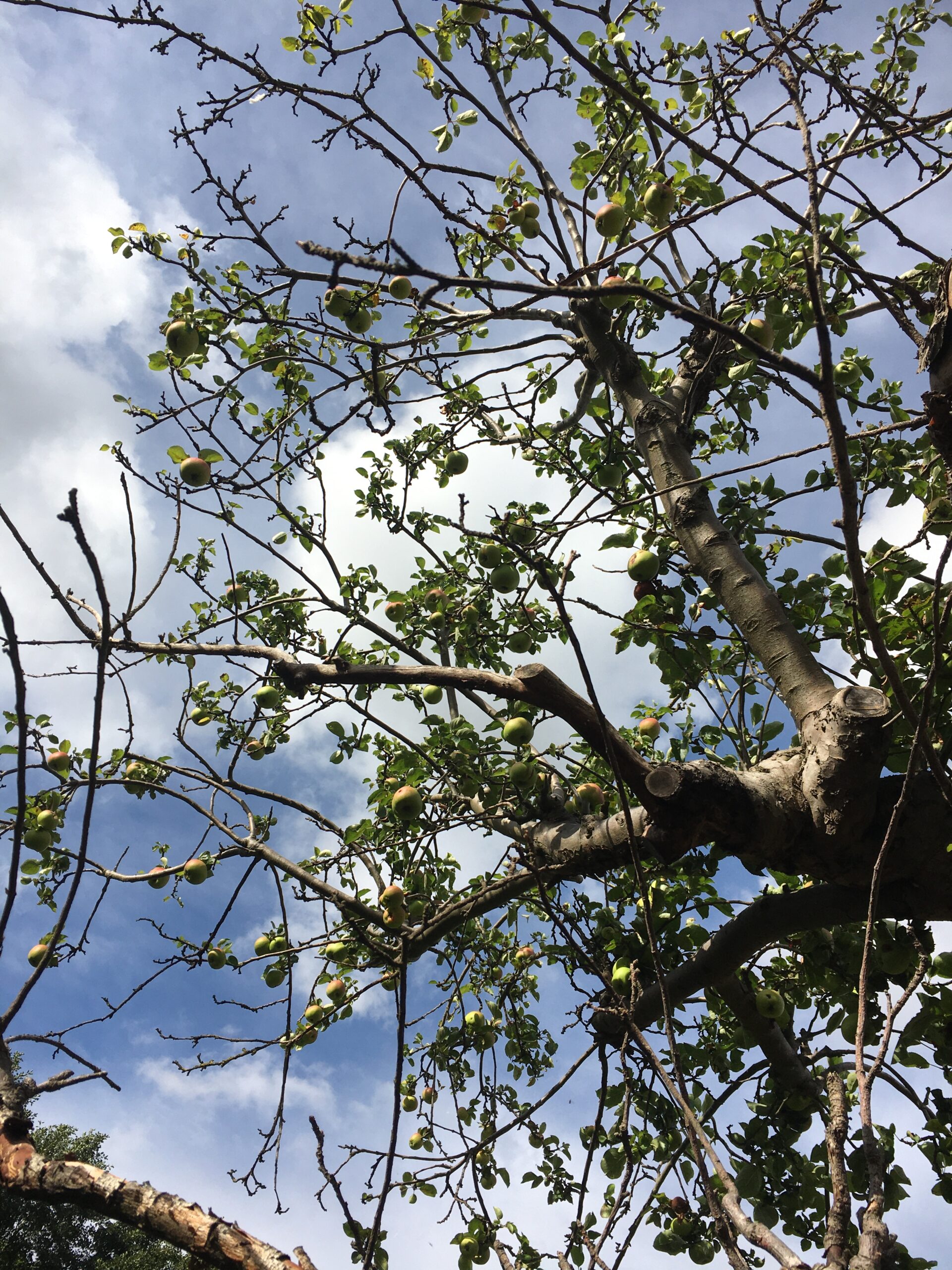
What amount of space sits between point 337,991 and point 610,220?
364 centimetres

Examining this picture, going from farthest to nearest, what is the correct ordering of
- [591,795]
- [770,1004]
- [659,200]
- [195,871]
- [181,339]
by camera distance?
[195,871], [591,795], [770,1004], [181,339], [659,200]

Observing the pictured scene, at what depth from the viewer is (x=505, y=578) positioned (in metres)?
3.67

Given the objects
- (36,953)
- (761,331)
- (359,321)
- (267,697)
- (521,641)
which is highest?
(761,331)

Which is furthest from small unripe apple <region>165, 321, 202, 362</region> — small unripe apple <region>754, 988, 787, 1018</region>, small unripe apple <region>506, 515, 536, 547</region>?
small unripe apple <region>754, 988, 787, 1018</region>

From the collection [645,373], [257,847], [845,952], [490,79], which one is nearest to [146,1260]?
[257,847]

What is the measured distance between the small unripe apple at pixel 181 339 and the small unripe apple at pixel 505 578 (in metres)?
1.62

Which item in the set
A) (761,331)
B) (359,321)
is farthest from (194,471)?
(761,331)

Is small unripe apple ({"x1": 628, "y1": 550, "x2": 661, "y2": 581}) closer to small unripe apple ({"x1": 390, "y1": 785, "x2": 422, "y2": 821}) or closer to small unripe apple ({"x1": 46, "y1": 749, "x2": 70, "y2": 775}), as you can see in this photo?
small unripe apple ({"x1": 390, "y1": 785, "x2": 422, "y2": 821})

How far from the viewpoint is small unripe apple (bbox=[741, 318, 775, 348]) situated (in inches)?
115

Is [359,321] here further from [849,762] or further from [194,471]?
[849,762]

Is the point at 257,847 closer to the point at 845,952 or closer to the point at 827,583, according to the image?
the point at 845,952

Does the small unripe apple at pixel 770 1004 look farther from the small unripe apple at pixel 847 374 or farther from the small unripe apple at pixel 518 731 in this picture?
the small unripe apple at pixel 847 374

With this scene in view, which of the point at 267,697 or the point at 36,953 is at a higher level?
the point at 267,697

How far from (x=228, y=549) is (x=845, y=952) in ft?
8.67
